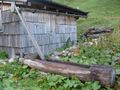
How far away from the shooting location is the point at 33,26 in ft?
48.3

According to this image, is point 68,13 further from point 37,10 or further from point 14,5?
point 14,5

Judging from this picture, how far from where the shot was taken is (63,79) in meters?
8.81

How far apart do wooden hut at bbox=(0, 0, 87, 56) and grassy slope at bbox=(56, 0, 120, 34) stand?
9.31 meters

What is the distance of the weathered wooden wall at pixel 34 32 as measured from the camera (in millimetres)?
14055

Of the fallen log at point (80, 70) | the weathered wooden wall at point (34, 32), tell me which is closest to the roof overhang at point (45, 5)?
the weathered wooden wall at point (34, 32)

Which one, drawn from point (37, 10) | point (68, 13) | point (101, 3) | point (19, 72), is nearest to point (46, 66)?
point (19, 72)

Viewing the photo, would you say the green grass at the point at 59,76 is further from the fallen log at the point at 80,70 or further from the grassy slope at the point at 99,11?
the grassy slope at the point at 99,11

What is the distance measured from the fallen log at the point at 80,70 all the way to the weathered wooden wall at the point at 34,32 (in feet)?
11.6

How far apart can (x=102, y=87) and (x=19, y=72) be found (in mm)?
3465

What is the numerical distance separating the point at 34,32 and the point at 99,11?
75.8ft

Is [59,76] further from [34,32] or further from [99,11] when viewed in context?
[99,11]

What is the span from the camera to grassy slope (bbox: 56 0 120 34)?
29072 mm

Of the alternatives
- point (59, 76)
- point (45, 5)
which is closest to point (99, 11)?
point (45, 5)

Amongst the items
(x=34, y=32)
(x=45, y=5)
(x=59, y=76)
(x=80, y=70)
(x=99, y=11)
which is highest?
(x=99, y=11)
